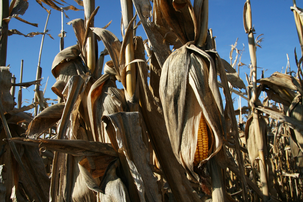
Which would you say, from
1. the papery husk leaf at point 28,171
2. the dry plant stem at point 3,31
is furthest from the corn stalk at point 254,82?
the dry plant stem at point 3,31

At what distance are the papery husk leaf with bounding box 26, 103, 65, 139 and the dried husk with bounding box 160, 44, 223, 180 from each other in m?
0.72

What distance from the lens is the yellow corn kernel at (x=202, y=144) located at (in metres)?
1.10

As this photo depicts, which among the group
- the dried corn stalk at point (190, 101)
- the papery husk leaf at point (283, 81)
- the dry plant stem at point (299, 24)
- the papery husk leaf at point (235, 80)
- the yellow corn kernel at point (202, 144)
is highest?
the dry plant stem at point (299, 24)

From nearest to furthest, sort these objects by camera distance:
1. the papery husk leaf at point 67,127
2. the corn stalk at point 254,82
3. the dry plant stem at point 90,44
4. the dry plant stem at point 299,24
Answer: the papery husk leaf at point 67,127
the dry plant stem at point 90,44
the dry plant stem at point 299,24
the corn stalk at point 254,82

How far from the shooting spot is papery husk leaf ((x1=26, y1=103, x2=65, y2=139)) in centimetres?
143

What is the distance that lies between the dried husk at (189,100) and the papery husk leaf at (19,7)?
1717mm

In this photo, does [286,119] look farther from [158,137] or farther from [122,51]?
[122,51]

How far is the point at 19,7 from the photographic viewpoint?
224 cm

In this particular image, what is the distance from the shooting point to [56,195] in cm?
132

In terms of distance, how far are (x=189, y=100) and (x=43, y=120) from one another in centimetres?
92

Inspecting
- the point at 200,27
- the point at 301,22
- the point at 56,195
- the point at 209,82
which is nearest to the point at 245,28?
the point at 301,22

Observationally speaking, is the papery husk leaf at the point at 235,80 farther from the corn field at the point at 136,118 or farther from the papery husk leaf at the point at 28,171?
the papery husk leaf at the point at 28,171

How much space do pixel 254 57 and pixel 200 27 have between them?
1886 millimetres

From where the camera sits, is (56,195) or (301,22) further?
(301,22)
